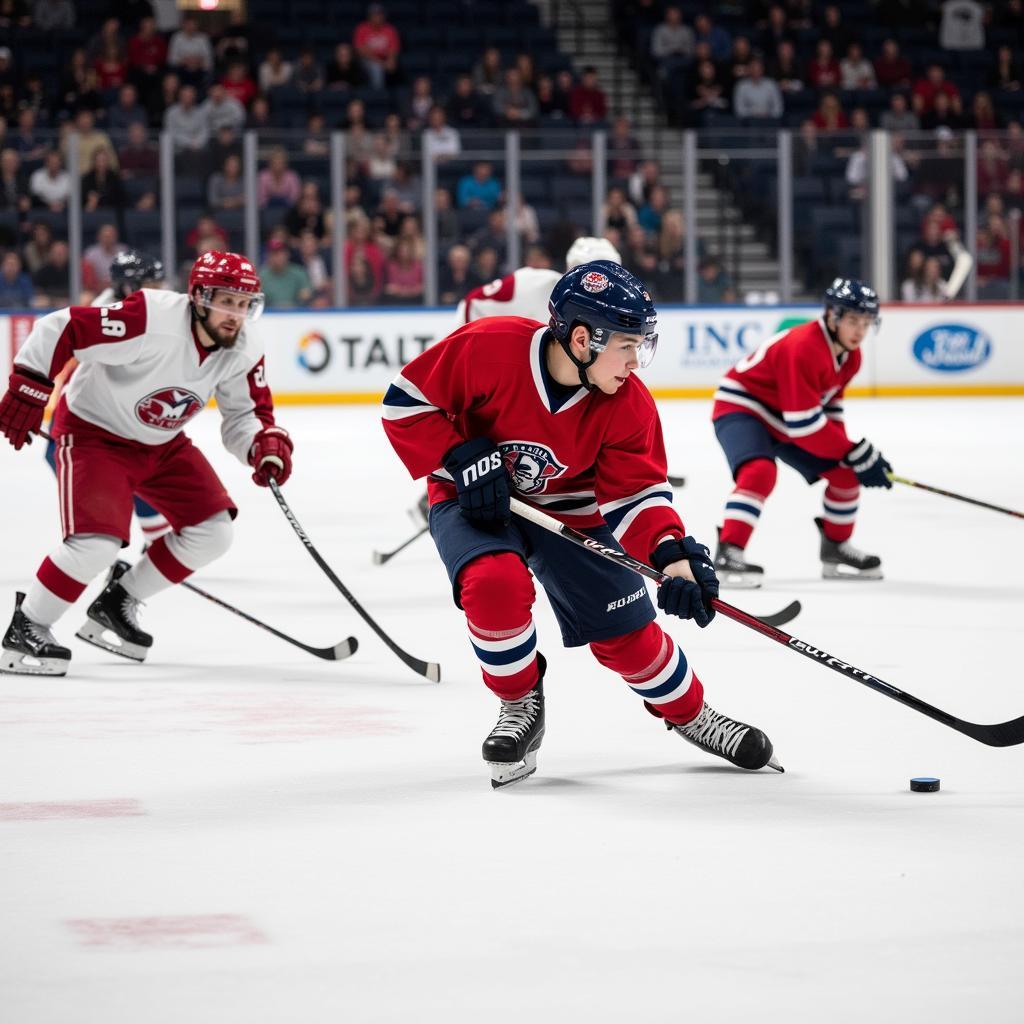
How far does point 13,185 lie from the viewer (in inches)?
440

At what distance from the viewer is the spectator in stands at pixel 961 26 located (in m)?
15.0

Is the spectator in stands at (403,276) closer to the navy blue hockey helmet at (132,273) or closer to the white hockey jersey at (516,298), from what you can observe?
the white hockey jersey at (516,298)

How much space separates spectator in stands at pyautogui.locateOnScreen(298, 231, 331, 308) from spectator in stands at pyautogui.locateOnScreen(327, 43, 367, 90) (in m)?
1.85

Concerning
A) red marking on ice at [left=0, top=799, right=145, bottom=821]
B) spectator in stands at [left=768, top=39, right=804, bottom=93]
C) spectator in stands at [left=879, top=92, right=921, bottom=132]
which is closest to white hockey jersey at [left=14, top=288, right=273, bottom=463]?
red marking on ice at [left=0, top=799, right=145, bottom=821]

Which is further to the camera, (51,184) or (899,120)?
(899,120)

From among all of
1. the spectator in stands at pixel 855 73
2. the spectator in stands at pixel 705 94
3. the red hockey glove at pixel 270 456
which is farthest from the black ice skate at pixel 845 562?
the spectator in stands at pixel 855 73

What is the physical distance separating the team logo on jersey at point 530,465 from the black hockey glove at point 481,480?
0.23 feet

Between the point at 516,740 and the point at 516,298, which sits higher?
the point at 516,298

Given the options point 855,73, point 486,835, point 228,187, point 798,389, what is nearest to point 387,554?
point 798,389

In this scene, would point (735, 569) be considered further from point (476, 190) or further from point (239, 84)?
point (239, 84)

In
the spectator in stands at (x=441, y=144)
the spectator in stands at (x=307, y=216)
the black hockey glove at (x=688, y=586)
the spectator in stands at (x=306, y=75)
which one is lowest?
the black hockey glove at (x=688, y=586)

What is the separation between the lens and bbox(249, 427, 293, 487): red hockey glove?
423 centimetres

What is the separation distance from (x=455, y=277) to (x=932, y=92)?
4.43m

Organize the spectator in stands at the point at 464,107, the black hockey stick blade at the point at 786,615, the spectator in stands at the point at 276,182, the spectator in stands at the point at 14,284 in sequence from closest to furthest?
the black hockey stick blade at the point at 786,615
the spectator in stands at the point at 14,284
the spectator in stands at the point at 276,182
the spectator in stands at the point at 464,107
